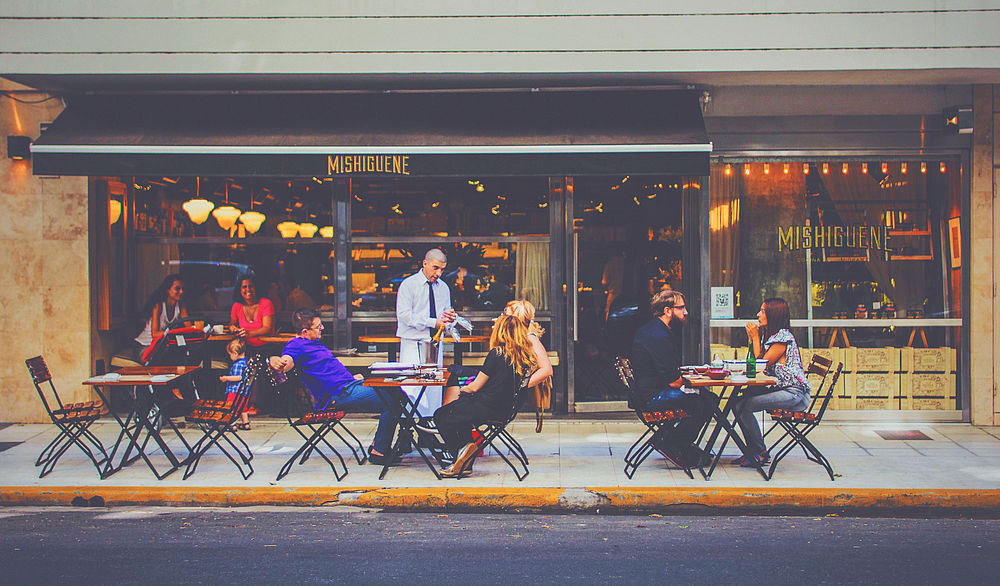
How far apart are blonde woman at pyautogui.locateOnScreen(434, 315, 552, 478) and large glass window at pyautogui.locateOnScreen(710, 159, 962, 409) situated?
3517 mm

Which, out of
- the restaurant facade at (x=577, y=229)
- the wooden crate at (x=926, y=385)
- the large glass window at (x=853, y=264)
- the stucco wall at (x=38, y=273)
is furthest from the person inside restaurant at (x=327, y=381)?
the wooden crate at (x=926, y=385)

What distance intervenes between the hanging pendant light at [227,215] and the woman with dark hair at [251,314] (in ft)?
2.19

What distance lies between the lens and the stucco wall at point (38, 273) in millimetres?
9258

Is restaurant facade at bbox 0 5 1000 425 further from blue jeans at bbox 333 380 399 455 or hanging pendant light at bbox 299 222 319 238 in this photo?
blue jeans at bbox 333 380 399 455

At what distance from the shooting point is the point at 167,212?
10000 mm

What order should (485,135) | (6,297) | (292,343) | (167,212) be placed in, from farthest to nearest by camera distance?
(167,212)
(6,297)
(485,135)
(292,343)

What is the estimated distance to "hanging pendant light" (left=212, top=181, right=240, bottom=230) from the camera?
9.95 m

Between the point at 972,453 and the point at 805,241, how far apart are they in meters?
2.87

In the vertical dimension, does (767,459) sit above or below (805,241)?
below

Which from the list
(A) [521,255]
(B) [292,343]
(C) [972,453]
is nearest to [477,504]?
(B) [292,343]

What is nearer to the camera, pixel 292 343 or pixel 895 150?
pixel 292 343

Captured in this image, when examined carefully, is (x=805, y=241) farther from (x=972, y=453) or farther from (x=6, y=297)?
(x=6, y=297)

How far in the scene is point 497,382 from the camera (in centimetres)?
683

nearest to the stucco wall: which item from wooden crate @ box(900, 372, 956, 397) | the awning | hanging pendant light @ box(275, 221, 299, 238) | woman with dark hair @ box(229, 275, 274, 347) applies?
the awning
